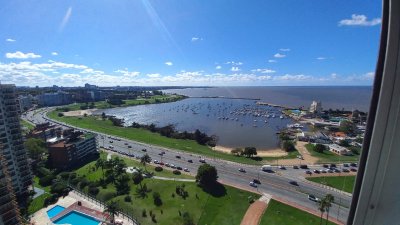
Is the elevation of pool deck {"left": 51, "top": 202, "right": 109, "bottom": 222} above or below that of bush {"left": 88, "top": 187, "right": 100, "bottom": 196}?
below

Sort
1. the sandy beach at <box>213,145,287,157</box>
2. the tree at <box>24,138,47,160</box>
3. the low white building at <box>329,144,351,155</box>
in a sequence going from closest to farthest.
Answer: the tree at <box>24,138,47,160</box>
the low white building at <box>329,144,351,155</box>
the sandy beach at <box>213,145,287,157</box>

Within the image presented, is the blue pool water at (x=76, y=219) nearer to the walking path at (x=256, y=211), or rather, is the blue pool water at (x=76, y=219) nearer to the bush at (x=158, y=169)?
the bush at (x=158, y=169)

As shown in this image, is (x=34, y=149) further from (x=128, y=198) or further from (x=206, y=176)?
(x=206, y=176)

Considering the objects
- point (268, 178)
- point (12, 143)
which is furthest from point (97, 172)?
point (268, 178)

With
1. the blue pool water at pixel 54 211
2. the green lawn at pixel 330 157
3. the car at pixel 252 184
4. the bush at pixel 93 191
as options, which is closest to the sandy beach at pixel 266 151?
the green lawn at pixel 330 157

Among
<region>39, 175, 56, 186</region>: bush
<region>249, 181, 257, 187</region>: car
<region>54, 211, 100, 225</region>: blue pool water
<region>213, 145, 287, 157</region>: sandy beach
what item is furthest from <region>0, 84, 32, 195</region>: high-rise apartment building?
<region>213, 145, 287, 157</region>: sandy beach

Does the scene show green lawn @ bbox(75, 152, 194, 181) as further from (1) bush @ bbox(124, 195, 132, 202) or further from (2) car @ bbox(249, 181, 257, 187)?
(2) car @ bbox(249, 181, 257, 187)
